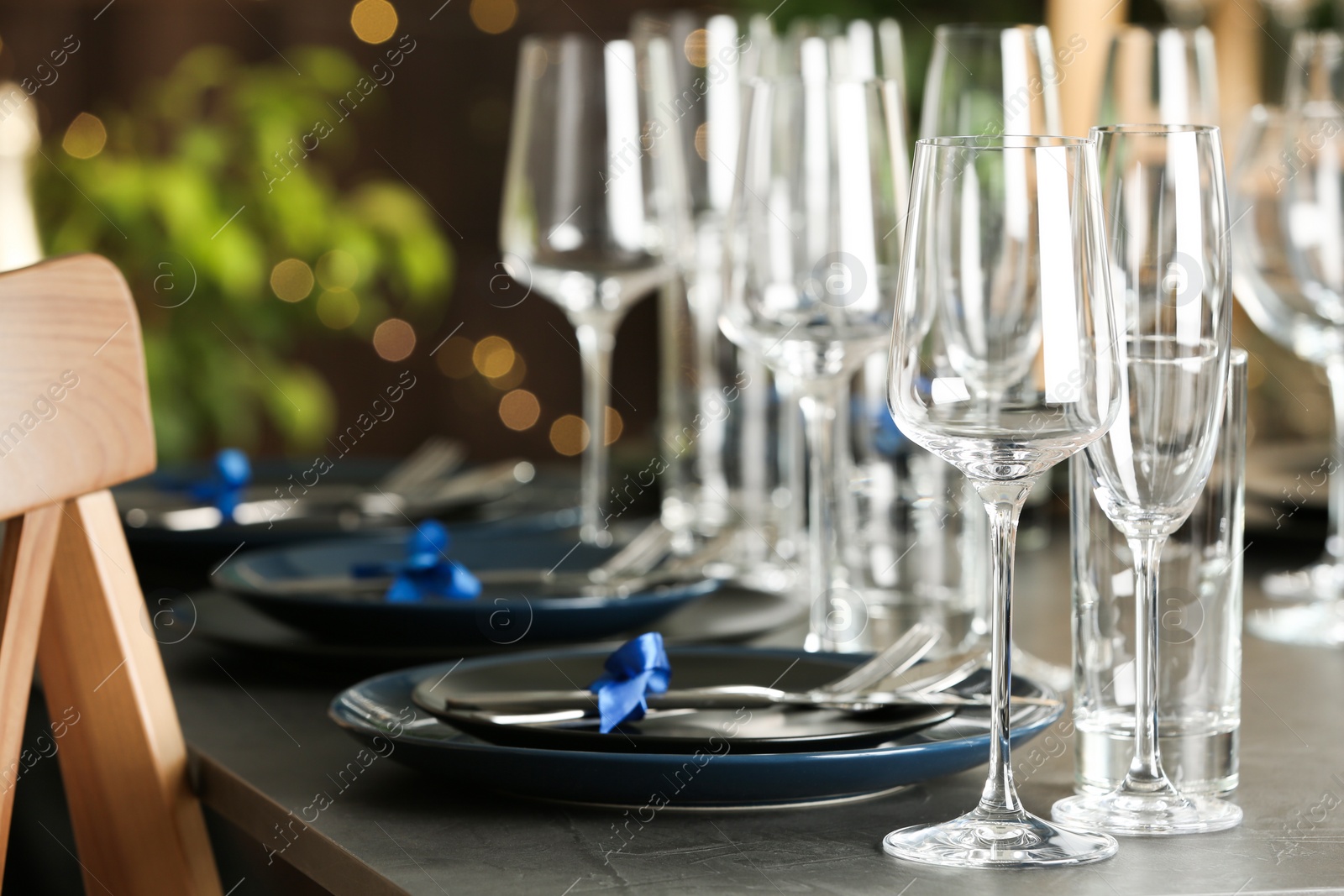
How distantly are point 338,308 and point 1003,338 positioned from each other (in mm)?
2559

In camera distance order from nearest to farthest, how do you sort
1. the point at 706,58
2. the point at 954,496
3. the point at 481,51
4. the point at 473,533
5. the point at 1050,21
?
the point at 954,496 → the point at 473,533 → the point at 706,58 → the point at 1050,21 → the point at 481,51

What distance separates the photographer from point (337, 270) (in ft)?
9.48

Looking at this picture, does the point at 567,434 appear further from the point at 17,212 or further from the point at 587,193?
the point at 587,193

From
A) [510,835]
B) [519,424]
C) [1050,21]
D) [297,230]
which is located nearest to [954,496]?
[510,835]

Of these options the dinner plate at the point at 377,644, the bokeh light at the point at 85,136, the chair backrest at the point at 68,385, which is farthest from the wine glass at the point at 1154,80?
the bokeh light at the point at 85,136

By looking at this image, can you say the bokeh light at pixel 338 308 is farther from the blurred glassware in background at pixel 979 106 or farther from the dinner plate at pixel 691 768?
the dinner plate at pixel 691 768

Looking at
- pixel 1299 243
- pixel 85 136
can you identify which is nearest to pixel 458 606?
pixel 1299 243

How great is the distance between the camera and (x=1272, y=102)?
2.78 metres

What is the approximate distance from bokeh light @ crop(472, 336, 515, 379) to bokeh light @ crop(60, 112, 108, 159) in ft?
3.18

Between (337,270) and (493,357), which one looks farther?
(493,357)

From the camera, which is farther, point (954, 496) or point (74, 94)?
point (74, 94)

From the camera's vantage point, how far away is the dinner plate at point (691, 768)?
59cm

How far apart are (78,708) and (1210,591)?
19.7 inches

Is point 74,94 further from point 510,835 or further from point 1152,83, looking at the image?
point 510,835
